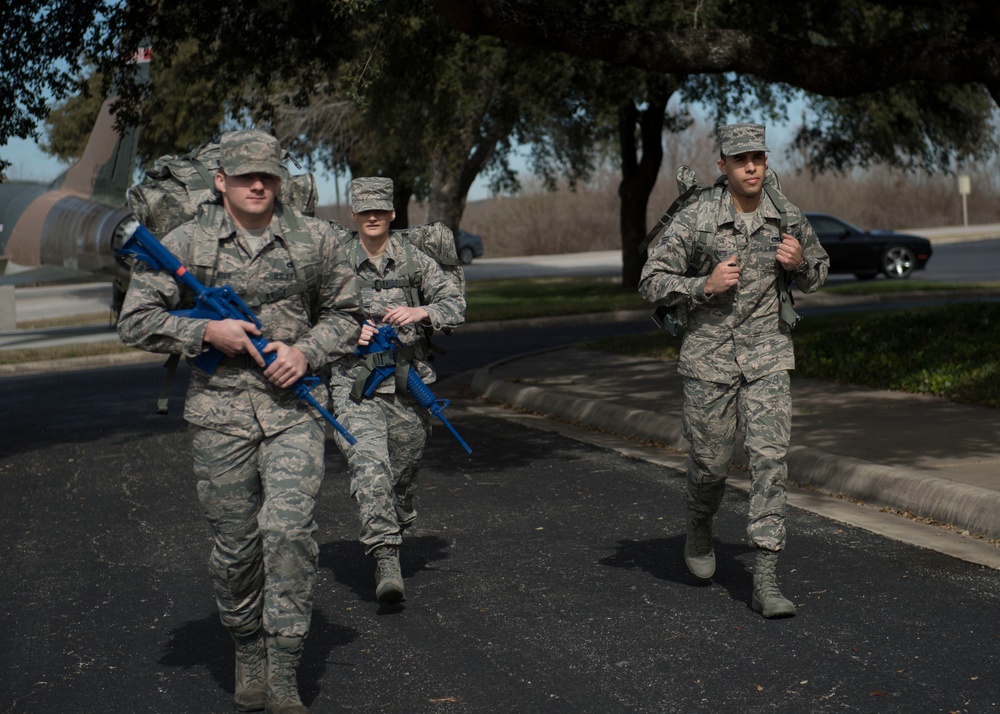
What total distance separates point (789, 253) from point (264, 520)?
258 cm

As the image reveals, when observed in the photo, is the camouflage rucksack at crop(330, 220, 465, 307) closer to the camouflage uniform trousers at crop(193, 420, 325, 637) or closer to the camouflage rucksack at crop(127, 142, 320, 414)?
the camouflage rucksack at crop(127, 142, 320, 414)

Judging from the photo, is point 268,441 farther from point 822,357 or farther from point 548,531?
point 822,357

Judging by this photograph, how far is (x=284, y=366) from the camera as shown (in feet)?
15.5

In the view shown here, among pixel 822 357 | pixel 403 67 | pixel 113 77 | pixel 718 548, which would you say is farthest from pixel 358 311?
pixel 403 67

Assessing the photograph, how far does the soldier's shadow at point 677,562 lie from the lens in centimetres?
645

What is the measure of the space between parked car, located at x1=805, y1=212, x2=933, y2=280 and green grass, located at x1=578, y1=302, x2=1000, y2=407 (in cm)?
1478

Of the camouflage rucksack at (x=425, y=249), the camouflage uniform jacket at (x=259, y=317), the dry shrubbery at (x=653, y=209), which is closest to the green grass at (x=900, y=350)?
the camouflage rucksack at (x=425, y=249)

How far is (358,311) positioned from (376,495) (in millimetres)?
1430

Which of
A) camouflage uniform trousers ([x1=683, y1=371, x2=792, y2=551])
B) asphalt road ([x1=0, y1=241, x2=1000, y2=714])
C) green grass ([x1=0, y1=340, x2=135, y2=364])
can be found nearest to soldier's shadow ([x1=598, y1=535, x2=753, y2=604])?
asphalt road ([x1=0, y1=241, x2=1000, y2=714])

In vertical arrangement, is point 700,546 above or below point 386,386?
below

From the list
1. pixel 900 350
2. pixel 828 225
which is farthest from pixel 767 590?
pixel 828 225

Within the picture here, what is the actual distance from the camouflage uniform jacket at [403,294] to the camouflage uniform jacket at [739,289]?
984mm

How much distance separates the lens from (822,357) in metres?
14.1

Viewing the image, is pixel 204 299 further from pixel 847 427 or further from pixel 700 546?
pixel 847 427
